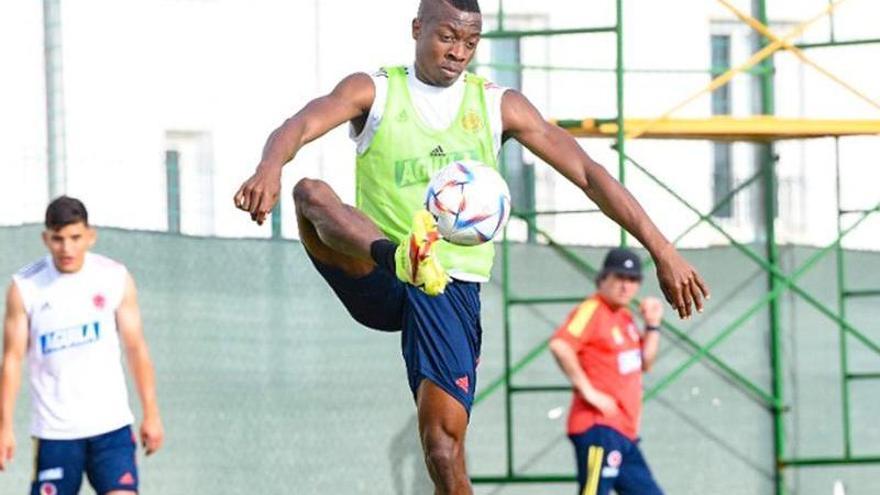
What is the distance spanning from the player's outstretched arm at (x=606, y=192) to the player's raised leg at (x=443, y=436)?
0.81 m

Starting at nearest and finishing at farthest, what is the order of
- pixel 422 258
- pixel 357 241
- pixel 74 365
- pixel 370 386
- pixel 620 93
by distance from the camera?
pixel 422 258, pixel 357 241, pixel 74 365, pixel 370 386, pixel 620 93

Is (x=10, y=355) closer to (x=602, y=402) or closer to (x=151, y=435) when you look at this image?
(x=151, y=435)

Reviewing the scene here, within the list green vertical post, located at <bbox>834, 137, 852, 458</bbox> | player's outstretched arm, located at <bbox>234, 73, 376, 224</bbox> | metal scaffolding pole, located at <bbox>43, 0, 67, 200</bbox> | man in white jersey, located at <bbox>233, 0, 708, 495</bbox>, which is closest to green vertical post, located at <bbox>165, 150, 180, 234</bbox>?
metal scaffolding pole, located at <bbox>43, 0, 67, 200</bbox>

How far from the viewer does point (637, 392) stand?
540 inches

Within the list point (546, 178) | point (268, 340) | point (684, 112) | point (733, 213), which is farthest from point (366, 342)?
point (684, 112)

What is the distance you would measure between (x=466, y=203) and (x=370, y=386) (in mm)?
6303

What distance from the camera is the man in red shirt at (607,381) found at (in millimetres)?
13406

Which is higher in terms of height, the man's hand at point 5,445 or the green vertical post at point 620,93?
the green vertical post at point 620,93

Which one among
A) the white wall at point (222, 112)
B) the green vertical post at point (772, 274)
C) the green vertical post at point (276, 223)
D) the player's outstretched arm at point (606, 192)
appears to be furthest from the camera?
the green vertical post at point (772, 274)

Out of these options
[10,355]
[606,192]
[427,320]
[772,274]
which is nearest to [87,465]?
[10,355]

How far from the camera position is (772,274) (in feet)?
52.7

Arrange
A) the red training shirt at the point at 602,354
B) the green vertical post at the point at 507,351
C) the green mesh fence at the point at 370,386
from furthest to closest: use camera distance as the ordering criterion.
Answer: the green vertical post at the point at 507,351 < the red training shirt at the point at 602,354 < the green mesh fence at the point at 370,386

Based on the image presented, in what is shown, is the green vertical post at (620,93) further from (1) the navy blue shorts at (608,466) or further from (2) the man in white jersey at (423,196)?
(2) the man in white jersey at (423,196)

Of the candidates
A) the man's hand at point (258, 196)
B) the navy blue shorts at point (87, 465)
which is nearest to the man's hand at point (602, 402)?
the navy blue shorts at point (87, 465)
